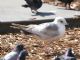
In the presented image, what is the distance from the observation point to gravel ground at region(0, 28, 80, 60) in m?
7.57

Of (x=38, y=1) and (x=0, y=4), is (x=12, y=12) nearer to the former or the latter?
(x=38, y=1)

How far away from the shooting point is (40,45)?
26.7ft

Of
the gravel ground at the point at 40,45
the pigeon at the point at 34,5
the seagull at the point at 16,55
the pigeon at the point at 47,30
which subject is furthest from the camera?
the pigeon at the point at 34,5

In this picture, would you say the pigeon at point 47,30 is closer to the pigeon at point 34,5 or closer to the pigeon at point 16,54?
the pigeon at point 16,54

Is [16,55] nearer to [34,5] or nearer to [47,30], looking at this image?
[47,30]

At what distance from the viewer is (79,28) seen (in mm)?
9688

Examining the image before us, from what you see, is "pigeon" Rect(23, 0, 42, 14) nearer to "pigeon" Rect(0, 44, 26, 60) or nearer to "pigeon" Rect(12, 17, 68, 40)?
"pigeon" Rect(12, 17, 68, 40)

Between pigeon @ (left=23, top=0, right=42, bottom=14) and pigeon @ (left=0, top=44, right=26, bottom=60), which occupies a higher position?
pigeon @ (left=0, top=44, right=26, bottom=60)

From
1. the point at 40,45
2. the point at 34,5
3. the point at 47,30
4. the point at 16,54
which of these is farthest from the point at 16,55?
the point at 34,5

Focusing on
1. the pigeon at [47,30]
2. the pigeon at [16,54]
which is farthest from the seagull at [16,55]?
the pigeon at [47,30]

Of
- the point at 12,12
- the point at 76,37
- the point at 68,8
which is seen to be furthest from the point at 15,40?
the point at 68,8

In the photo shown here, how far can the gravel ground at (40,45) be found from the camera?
757 cm

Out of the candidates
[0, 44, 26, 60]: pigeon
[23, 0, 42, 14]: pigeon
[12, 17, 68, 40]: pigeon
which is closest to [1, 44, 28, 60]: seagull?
[0, 44, 26, 60]: pigeon

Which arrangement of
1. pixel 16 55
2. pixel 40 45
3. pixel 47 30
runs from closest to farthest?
pixel 16 55 → pixel 47 30 → pixel 40 45
